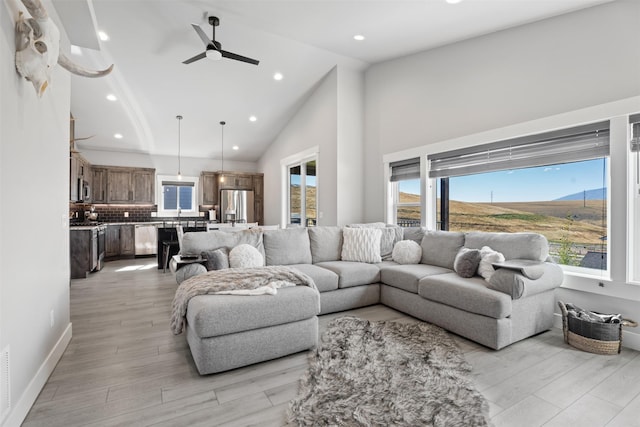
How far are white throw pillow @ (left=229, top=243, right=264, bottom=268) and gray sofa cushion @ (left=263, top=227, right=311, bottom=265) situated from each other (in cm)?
33

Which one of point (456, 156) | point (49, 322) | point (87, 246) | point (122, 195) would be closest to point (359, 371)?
point (49, 322)

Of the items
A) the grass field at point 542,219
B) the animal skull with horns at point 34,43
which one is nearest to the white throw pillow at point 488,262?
the grass field at point 542,219

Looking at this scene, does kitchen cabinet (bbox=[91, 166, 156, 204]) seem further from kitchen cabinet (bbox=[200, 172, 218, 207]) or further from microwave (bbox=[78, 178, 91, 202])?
kitchen cabinet (bbox=[200, 172, 218, 207])

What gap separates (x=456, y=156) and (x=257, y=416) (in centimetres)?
383

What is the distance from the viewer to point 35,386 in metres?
1.87

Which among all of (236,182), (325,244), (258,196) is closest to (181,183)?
(236,182)

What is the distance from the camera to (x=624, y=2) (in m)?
2.64

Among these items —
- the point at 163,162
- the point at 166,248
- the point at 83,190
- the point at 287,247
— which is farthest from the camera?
the point at 163,162

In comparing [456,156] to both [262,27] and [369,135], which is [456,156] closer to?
[369,135]

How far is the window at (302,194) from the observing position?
645 centimetres

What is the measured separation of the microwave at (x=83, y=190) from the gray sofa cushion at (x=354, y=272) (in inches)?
213

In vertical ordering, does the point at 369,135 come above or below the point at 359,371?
above

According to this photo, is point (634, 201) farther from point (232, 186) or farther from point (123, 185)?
point (123, 185)

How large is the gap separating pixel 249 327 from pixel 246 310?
131 mm
